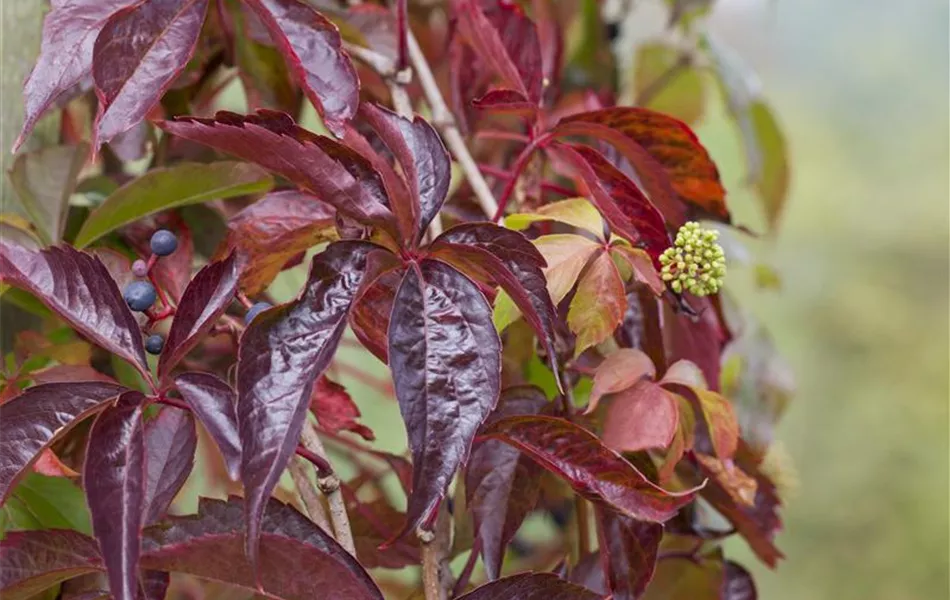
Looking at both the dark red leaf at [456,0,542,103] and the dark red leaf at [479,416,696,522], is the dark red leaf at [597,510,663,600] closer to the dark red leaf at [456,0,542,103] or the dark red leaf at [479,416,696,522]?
the dark red leaf at [479,416,696,522]

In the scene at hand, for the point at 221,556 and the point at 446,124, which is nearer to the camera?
the point at 221,556

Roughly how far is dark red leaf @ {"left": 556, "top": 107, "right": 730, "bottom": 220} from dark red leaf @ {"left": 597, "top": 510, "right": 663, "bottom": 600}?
0.47 feet

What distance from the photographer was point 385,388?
0.85 m

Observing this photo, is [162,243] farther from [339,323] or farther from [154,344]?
[339,323]

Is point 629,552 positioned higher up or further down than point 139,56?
further down

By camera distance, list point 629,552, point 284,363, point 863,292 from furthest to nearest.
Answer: point 863,292, point 629,552, point 284,363

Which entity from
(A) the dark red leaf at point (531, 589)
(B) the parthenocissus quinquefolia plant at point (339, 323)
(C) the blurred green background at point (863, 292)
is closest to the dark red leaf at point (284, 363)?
(B) the parthenocissus quinquefolia plant at point (339, 323)

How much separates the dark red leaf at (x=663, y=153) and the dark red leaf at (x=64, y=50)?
194mm

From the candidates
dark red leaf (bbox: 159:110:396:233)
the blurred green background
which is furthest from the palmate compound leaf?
the blurred green background

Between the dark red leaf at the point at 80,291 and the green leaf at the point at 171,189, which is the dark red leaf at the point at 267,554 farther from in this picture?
the green leaf at the point at 171,189

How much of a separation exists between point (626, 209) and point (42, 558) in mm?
246

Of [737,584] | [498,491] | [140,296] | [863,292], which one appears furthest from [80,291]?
[863,292]

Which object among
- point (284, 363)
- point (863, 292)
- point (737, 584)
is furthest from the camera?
point (863, 292)

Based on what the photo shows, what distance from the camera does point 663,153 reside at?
0.44 m
